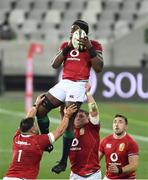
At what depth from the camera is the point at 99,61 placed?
489 inches

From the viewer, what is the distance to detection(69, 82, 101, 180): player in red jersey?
12711 mm

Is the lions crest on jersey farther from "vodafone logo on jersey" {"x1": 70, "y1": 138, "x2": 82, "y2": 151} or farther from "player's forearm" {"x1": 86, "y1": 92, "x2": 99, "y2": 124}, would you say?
"vodafone logo on jersey" {"x1": 70, "y1": 138, "x2": 82, "y2": 151}

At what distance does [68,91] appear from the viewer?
41.3ft

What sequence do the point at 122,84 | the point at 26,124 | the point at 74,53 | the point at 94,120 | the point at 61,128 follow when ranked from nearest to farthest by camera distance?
the point at 26,124
the point at 61,128
the point at 74,53
the point at 94,120
the point at 122,84

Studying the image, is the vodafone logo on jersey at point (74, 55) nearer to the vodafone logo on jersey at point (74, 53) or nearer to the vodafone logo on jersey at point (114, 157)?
the vodafone logo on jersey at point (74, 53)

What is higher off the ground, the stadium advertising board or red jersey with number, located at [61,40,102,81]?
the stadium advertising board

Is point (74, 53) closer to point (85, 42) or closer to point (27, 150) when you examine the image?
point (85, 42)

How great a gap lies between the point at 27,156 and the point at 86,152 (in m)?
1.43

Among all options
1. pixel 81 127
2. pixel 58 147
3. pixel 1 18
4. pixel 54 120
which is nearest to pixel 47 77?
pixel 1 18

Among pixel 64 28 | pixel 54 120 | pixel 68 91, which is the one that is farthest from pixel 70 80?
pixel 64 28

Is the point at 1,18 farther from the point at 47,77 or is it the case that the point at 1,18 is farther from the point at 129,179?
the point at 129,179

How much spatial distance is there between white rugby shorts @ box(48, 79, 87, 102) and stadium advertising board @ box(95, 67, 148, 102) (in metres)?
15.2

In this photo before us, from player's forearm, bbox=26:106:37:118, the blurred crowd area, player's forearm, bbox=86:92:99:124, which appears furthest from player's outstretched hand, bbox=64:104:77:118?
the blurred crowd area

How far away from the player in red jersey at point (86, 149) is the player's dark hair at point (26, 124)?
1.30 meters
